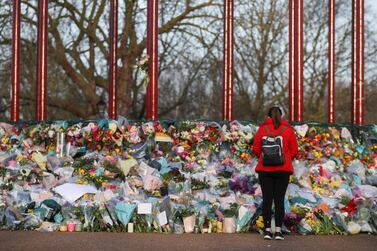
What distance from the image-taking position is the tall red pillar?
15.8 metres

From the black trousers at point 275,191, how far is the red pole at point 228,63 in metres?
6.76

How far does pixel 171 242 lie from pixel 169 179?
288 centimetres

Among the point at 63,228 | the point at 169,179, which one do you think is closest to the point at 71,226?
the point at 63,228

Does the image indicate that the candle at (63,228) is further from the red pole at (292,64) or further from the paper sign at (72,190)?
the red pole at (292,64)

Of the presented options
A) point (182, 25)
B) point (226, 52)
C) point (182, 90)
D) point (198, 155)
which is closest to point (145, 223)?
point (198, 155)

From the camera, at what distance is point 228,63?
16.1 metres

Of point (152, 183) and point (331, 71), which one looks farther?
point (331, 71)

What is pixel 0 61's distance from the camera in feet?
94.6

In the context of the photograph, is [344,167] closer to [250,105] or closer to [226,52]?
[226,52]

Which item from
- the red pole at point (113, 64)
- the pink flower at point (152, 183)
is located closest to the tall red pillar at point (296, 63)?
the red pole at point (113, 64)

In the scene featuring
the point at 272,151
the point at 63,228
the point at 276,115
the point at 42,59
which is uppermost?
the point at 42,59

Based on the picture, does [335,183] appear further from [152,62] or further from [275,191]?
[152,62]

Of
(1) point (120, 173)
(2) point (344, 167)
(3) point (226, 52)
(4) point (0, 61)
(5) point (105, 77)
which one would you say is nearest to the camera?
(1) point (120, 173)

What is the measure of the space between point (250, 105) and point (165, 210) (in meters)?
25.2
